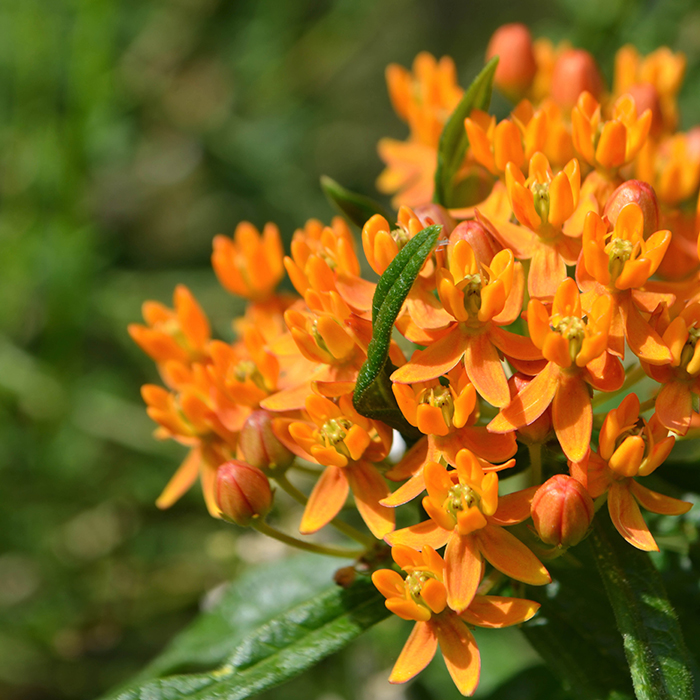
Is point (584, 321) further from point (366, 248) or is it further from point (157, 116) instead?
point (157, 116)

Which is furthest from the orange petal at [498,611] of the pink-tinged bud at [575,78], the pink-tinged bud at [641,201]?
the pink-tinged bud at [575,78]

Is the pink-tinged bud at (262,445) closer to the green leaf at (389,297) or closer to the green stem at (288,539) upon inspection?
the green stem at (288,539)

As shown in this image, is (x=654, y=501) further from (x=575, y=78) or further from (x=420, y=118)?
(x=420, y=118)

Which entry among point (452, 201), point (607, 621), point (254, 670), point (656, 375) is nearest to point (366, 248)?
point (452, 201)

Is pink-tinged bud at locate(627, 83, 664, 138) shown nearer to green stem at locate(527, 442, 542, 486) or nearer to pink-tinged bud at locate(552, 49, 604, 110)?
pink-tinged bud at locate(552, 49, 604, 110)

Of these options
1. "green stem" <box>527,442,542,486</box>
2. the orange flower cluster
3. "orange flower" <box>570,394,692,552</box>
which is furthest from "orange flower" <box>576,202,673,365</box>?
"green stem" <box>527,442,542,486</box>

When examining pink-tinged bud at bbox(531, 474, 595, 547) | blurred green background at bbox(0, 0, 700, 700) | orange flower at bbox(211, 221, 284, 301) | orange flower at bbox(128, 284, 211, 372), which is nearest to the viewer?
pink-tinged bud at bbox(531, 474, 595, 547)
